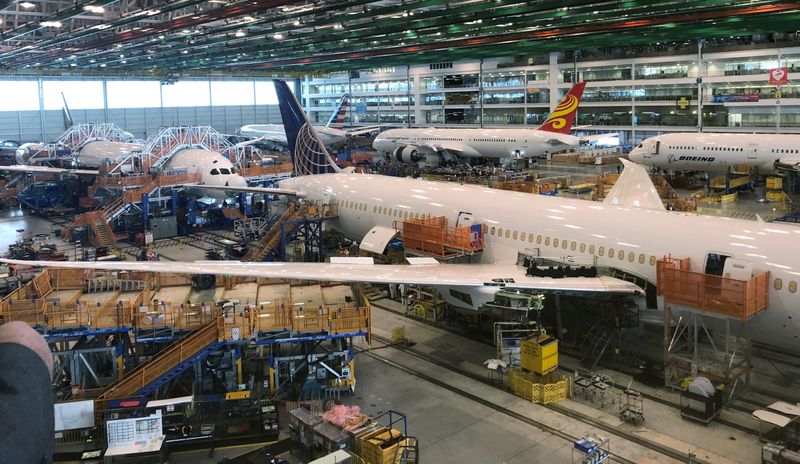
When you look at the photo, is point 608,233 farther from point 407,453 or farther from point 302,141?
point 302,141

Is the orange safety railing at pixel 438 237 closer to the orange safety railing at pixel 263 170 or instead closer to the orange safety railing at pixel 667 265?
the orange safety railing at pixel 667 265

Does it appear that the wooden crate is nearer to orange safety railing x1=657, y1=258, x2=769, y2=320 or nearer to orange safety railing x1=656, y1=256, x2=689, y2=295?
orange safety railing x1=657, y1=258, x2=769, y2=320

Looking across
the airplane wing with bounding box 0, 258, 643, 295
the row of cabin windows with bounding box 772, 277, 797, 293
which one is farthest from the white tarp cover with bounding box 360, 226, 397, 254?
the row of cabin windows with bounding box 772, 277, 797, 293

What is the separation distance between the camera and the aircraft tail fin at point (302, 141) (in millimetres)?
35406

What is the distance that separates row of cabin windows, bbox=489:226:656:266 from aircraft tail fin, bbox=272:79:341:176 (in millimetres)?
15260

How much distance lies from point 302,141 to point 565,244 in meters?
19.7

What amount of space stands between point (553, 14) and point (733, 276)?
25.6 m

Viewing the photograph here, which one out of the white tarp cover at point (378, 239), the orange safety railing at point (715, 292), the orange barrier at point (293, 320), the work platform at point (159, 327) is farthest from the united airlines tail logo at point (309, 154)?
the orange safety railing at point (715, 292)

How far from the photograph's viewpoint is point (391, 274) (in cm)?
1958

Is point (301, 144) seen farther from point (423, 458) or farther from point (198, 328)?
point (423, 458)

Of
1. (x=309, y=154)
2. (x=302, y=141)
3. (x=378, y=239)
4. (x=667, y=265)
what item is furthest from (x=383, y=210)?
(x=667, y=265)

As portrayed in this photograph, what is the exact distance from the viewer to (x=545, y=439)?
15.1m

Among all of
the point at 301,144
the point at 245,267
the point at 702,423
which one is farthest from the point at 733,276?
the point at 301,144

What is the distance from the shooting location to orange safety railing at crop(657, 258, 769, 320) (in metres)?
15.5
